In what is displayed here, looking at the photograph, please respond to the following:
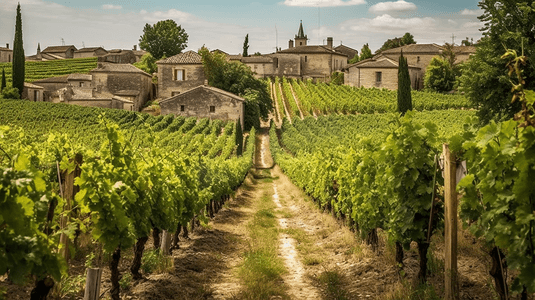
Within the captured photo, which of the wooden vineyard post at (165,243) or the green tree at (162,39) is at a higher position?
the green tree at (162,39)

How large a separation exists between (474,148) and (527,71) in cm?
1087

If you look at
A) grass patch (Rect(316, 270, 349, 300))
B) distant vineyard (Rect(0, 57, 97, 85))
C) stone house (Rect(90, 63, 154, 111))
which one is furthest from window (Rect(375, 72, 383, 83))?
grass patch (Rect(316, 270, 349, 300))

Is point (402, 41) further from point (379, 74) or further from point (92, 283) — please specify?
point (92, 283)

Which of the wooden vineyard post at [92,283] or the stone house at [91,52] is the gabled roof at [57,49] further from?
the wooden vineyard post at [92,283]

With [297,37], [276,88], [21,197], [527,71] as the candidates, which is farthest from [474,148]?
[297,37]

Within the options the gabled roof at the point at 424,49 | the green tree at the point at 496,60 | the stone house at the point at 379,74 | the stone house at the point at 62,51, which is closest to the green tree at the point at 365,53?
the gabled roof at the point at 424,49

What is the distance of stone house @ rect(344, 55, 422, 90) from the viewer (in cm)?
7594

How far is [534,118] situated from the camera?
14.2 ft

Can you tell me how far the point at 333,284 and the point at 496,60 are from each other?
10.1m

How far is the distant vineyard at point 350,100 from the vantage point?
61.2 metres

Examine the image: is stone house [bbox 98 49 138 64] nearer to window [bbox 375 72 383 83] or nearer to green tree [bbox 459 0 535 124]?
window [bbox 375 72 383 83]

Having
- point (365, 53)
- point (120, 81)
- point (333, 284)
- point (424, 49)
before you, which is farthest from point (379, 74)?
point (333, 284)

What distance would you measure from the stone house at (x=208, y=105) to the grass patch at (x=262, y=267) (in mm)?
39912

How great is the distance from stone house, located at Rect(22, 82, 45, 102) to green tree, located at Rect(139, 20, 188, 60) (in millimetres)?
38921
